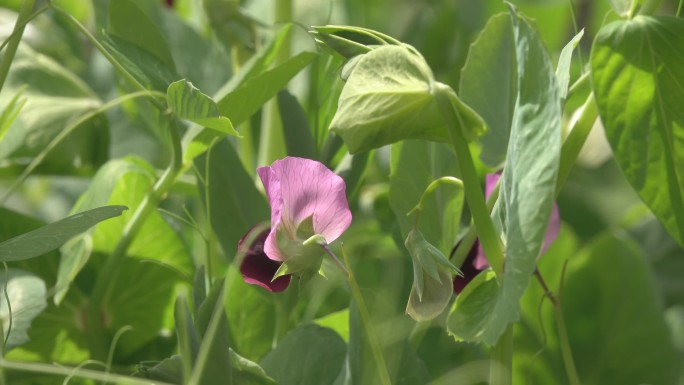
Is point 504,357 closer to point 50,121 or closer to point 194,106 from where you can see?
point 194,106

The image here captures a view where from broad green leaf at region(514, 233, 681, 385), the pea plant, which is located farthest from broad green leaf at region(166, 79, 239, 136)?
broad green leaf at region(514, 233, 681, 385)

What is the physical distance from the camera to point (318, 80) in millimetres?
478

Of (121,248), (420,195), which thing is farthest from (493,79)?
(121,248)

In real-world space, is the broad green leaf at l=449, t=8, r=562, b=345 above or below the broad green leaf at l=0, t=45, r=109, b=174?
above

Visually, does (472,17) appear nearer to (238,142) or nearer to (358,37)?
(238,142)

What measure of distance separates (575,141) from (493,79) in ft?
0.26

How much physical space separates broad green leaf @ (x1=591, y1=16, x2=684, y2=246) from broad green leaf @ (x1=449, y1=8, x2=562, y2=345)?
0.09 feet

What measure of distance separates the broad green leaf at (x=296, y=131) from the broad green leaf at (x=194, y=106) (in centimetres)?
11

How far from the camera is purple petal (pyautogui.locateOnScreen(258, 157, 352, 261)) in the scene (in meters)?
0.31

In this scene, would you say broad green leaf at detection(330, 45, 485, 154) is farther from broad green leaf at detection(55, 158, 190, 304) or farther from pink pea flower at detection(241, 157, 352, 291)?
broad green leaf at detection(55, 158, 190, 304)

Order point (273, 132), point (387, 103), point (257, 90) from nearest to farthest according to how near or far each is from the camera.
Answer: point (387, 103)
point (257, 90)
point (273, 132)

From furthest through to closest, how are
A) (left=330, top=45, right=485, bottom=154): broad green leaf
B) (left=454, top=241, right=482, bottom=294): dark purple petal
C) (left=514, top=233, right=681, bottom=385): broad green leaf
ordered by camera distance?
1. (left=514, top=233, right=681, bottom=385): broad green leaf
2. (left=454, top=241, right=482, bottom=294): dark purple petal
3. (left=330, top=45, right=485, bottom=154): broad green leaf

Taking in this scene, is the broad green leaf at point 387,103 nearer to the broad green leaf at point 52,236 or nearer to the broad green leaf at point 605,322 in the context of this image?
the broad green leaf at point 52,236

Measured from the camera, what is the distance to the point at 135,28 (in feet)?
1.37
